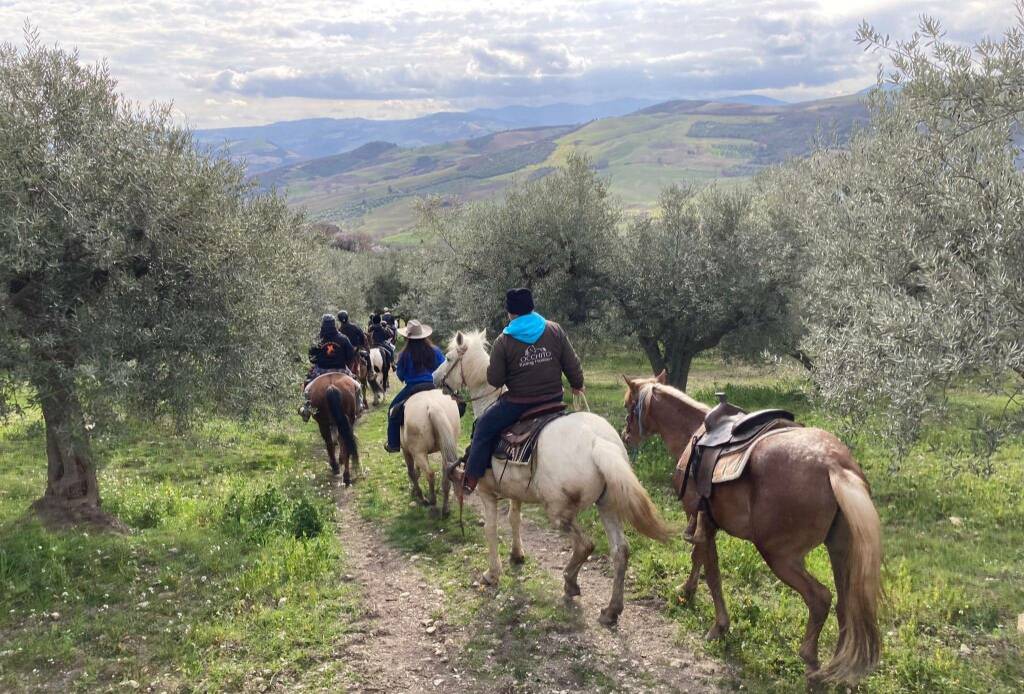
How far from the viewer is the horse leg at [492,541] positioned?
390 inches

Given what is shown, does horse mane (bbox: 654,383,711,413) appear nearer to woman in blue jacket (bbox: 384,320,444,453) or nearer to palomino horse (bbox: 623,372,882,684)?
palomino horse (bbox: 623,372,882,684)

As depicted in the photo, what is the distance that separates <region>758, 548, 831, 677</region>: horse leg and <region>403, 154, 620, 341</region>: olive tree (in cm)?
1546

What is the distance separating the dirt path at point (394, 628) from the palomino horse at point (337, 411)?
12.8 feet

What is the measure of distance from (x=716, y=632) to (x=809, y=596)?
5.05ft

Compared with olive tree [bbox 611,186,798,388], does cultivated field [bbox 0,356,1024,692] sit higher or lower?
lower

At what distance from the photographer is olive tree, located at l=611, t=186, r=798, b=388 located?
21625mm

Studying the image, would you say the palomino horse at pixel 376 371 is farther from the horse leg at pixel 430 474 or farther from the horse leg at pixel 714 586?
the horse leg at pixel 714 586

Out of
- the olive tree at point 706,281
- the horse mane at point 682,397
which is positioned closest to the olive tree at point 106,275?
the horse mane at point 682,397

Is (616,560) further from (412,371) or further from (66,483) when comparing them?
(66,483)

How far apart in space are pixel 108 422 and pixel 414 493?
6.28 meters

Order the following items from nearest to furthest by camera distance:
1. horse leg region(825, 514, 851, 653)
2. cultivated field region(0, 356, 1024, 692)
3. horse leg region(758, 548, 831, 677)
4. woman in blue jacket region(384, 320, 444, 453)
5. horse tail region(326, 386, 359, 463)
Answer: horse leg region(825, 514, 851, 653) → horse leg region(758, 548, 831, 677) → cultivated field region(0, 356, 1024, 692) → woman in blue jacket region(384, 320, 444, 453) → horse tail region(326, 386, 359, 463)

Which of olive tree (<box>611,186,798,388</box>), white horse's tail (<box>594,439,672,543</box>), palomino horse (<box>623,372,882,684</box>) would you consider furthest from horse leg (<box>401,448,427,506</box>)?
olive tree (<box>611,186,798,388</box>)

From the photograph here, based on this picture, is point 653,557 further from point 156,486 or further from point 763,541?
point 156,486

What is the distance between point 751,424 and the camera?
26.1 ft
